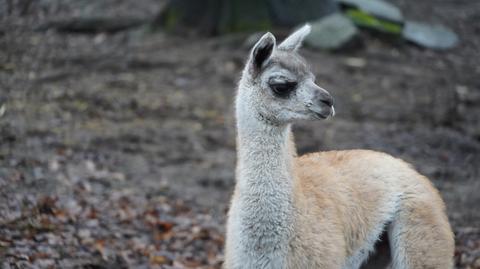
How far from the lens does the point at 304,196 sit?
613 cm

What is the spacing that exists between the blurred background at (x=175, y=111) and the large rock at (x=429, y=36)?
0.04m

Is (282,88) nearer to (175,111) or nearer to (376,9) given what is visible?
(175,111)

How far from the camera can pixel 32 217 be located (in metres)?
8.12

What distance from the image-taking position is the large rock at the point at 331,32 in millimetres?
17250

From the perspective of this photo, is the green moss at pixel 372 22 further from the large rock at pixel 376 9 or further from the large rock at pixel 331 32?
the large rock at pixel 331 32

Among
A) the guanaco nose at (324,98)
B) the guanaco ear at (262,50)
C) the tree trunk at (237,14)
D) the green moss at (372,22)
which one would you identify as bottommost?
the green moss at (372,22)

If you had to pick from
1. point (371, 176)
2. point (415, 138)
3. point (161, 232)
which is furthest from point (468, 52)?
point (371, 176)

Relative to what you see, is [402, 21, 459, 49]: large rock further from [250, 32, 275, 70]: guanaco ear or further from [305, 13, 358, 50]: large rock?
[250, 32, 275, 70]: guanaco ear

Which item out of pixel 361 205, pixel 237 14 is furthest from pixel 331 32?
pixel 361 205

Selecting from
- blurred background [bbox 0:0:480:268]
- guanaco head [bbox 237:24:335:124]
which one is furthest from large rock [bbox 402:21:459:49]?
guanaco head [bbox 237:24:335:124]

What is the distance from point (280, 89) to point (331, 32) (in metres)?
11.8

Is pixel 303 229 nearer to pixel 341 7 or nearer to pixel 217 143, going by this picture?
pixel 217 143

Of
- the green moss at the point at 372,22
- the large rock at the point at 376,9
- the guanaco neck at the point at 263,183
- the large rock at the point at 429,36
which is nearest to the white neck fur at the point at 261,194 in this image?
the guanaco neck at the point at 263,183

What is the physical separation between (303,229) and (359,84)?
1018 centimetres
